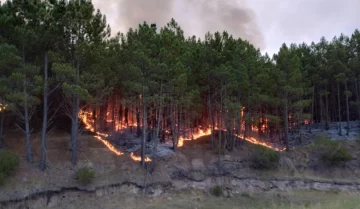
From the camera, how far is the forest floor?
26.8 metres

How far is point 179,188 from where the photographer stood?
31641 millimetres

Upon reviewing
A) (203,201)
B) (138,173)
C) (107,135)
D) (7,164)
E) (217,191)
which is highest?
(107,135)

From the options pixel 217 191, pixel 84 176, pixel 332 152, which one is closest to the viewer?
pixel 84 176

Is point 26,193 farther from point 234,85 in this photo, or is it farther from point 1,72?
point 234,85

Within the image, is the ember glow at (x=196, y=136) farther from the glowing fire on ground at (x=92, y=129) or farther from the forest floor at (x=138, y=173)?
the glowing fire on ground at (x=92, y=129)

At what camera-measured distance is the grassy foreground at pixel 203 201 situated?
2725 centimetres

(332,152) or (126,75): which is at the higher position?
(126,75)

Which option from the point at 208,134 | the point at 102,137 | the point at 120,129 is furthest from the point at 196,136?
the point at 102,137

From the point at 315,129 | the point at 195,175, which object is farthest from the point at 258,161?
the point at 315,129

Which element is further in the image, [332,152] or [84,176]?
[332,152]

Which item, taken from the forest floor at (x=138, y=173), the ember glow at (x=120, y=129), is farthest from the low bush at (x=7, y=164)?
the ember glow at (x=120, y=129)

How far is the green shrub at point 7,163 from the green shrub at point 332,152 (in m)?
28.6

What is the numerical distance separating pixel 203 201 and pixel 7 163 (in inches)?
587

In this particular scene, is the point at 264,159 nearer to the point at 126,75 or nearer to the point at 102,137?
the point at 126,75
